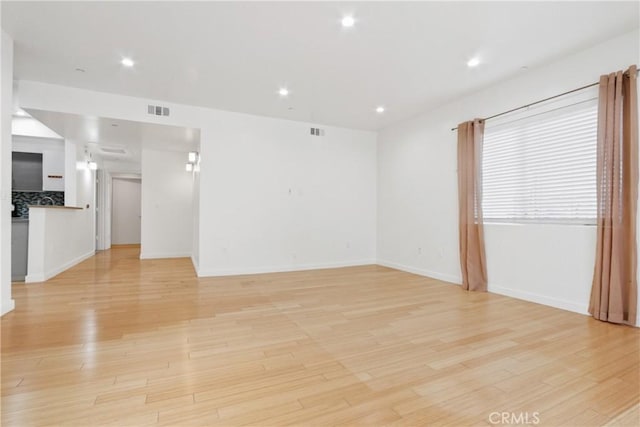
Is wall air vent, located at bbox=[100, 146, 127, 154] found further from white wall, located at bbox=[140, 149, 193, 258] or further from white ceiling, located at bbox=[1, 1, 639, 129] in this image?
white ceiling, located at bbox=[1, 1, 639, 129]

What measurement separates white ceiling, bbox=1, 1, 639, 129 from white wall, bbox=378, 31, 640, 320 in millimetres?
244

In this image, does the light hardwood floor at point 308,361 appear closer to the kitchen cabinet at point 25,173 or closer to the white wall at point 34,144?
the kitchen cabinet at point 25,173

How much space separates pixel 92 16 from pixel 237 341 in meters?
3.23

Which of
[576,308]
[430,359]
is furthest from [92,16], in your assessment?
[576,308]

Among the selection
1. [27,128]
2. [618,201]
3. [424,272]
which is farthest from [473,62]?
[27,128]

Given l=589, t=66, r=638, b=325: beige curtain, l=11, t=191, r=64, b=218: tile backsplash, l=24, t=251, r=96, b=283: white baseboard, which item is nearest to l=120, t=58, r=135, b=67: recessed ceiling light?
l=24, t=251, r=96, b=283: white baseboard

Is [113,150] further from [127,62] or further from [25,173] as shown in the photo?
[127,62]

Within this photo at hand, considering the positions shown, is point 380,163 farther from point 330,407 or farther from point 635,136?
point 330,407

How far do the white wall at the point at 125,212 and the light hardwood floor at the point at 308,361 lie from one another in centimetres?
625

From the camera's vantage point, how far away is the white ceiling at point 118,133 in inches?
178

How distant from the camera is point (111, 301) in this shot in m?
3.58

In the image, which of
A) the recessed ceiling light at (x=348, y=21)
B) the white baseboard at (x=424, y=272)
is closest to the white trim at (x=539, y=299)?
the white baseboard at (x=424, y=272)

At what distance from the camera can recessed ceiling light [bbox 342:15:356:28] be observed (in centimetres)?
271

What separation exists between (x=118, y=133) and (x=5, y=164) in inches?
95.1
